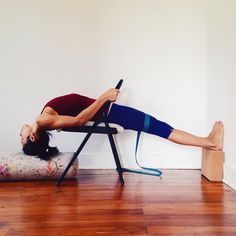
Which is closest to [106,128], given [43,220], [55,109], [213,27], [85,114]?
[85,114]

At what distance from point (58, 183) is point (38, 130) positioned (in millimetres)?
489

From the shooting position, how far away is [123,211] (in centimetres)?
178

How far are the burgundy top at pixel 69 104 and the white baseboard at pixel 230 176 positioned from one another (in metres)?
1.22

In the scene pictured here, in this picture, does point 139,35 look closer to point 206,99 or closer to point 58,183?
point 206,99

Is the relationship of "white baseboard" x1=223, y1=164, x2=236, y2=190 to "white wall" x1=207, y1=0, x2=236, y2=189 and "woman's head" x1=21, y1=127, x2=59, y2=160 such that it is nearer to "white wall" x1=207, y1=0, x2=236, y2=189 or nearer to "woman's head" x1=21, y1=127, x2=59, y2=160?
"white wall" x1=207, y1=0, x2=236, y2=189

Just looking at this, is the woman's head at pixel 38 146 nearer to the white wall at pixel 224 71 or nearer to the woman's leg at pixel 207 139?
the woman's leg at pixel 207 139

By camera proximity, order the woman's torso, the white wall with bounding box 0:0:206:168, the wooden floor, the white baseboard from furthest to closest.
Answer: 1. the white wall with bounding box 0:0:206:168
2. the woman's torso
3. the white baseboard
4. the wooden floor

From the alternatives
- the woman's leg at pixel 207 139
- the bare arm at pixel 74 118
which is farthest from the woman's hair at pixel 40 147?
the woman's leg at pixel 207 139

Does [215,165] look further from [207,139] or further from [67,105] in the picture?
[67,105]

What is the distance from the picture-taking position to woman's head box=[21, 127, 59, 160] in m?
2.54

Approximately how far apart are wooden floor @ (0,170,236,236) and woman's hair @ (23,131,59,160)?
25 cm

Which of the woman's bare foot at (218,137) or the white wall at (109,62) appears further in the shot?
the white wall at (109,62)

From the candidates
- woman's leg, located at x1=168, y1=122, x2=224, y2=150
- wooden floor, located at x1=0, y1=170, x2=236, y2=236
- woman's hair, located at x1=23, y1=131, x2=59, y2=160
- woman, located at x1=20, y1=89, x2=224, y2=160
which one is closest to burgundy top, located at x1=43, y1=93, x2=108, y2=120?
woman, located at x1=20, y1=89, x2=224, y2=160

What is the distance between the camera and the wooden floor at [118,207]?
1521 mm
